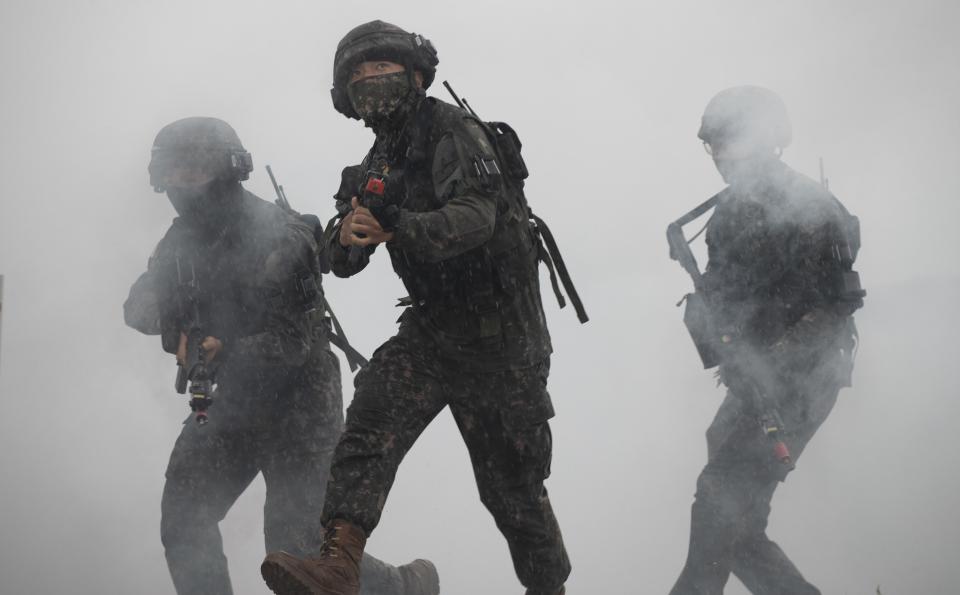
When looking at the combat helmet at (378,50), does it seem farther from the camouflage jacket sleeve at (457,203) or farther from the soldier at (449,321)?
the camouflage jacket sleeve at (457,203)

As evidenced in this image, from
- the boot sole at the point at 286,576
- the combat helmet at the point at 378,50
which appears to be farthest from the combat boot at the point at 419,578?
the combat helmet at the point at 378,50

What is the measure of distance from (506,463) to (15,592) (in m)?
5.53

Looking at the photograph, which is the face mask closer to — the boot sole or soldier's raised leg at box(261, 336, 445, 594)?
soldier's raised leg at box(261, 336, 445, 594)

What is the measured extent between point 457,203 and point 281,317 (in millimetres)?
1872

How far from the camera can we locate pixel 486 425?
3.71 metres

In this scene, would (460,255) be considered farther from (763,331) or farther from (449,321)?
(763,331)

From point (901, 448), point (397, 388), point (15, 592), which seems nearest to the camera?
point (397, 388)

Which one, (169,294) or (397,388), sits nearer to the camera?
(397,388)

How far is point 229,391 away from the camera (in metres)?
5.02

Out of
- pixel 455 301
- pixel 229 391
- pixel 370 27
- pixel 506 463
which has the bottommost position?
pixel 506 463

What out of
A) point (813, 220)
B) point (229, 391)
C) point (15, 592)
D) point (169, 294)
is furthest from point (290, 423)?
point (15, 592)

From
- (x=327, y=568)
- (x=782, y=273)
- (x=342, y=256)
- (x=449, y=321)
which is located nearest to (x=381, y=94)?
(x=342, y=256)

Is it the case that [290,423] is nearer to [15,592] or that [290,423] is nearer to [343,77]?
[343,77]

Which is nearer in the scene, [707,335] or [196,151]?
[196,151]
